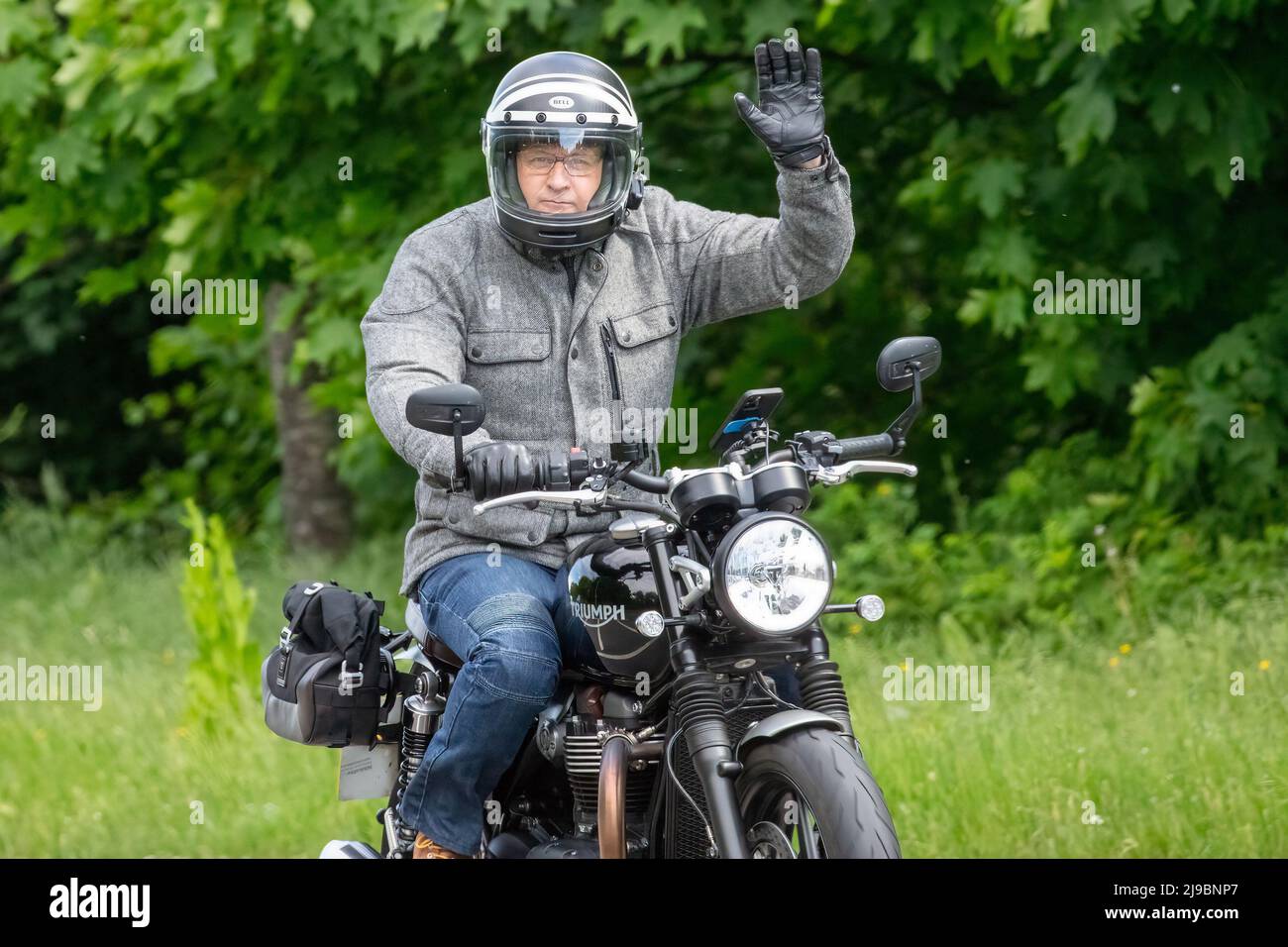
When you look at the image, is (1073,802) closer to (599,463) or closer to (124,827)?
(599,463)

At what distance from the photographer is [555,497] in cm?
322

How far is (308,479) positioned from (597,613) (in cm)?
823

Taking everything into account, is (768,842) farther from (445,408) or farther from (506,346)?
(506,346)

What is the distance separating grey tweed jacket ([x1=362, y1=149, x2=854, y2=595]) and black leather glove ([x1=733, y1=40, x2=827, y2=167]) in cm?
16

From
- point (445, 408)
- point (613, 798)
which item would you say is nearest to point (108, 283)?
point (613, 798)

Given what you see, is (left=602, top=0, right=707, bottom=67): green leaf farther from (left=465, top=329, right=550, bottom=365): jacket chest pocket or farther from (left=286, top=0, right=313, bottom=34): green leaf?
(left=465, top=329, right=550, bottom=365): jacket chest pocket

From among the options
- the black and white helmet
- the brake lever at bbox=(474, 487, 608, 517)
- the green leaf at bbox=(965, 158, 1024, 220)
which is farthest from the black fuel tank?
the green leaf at bbox=(965, 158, 1024, 220)

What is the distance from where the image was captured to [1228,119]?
6.77m

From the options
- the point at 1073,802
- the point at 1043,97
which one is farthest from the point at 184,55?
the point at 1073,802

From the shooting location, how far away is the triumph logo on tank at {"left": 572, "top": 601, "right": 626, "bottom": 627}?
11.5 feet

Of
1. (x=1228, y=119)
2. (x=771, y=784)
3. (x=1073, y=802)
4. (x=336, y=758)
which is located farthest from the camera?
(x=1228, y=119)

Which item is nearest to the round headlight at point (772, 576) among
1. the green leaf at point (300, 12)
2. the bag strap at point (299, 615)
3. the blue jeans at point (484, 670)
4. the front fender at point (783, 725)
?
the front fender at point (783, 725)

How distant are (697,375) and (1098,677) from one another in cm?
300

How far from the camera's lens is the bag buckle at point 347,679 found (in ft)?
13.5
